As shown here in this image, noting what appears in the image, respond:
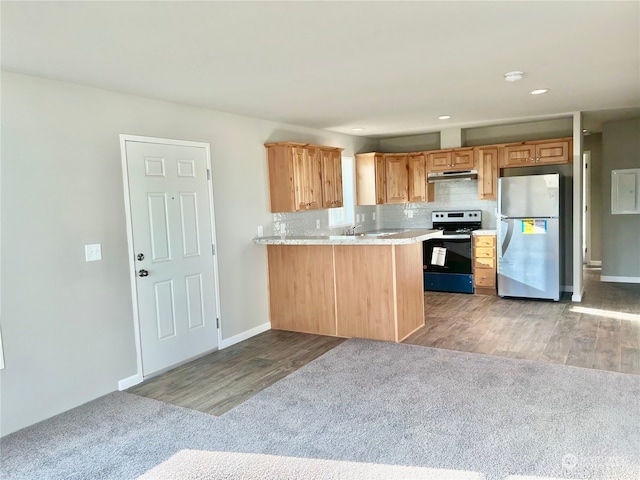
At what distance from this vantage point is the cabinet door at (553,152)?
611cm

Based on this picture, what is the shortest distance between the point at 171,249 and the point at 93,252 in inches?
29.0

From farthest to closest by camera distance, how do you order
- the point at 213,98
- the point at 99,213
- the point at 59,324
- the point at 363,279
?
1. the point at 363,279
2. the point at 213,98
3. the point at 99,213
4. the point at 59,324

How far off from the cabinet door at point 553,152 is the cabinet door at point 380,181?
7.06ft

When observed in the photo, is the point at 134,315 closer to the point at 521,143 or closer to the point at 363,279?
the point at 363,279

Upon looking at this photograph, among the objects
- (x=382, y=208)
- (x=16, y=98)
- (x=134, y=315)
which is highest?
(x=16, y=98)

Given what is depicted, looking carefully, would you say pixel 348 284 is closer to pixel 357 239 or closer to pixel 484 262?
pixel 357 239

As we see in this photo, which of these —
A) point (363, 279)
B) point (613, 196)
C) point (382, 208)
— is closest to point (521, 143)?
point (613, 196)

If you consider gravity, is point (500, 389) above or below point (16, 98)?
below

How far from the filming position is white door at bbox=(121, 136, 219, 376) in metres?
3.88

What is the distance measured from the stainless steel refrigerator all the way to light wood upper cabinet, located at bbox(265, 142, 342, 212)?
101 inches

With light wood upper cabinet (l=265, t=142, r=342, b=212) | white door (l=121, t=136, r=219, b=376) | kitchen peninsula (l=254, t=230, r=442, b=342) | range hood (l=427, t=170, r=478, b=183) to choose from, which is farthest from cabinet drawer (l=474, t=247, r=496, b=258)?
white door (l=121, t=136, r=219, b=376)

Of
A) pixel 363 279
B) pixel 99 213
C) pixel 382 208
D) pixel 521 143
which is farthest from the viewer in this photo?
pixel 382 208

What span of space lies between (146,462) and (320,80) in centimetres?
285

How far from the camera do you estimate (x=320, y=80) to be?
3645 mm
